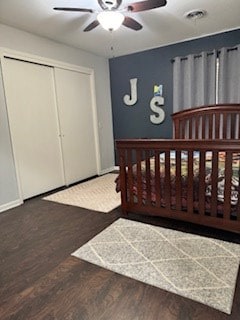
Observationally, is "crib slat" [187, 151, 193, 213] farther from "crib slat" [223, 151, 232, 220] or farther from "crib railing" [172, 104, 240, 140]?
"crib railing" [172, 104, 240, 140]

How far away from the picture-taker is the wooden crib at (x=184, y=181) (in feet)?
6.84

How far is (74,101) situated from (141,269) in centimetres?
314

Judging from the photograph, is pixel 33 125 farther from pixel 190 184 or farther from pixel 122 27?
pixel 190 184

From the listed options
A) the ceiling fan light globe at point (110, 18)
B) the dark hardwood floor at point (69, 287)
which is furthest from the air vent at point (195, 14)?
the dark hardwood floor at point (69, 287)

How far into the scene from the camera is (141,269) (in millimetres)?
1761

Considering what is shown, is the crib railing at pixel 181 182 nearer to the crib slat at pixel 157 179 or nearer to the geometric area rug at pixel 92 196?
the crib slat at pixel 157 179

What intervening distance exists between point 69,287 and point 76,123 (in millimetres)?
3016

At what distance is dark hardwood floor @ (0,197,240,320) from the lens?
1.38 meters

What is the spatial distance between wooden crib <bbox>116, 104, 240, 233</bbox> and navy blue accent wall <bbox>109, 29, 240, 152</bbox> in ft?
5.68

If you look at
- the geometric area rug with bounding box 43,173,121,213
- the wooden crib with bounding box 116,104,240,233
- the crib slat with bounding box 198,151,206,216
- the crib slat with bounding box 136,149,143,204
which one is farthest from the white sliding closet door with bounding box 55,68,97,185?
the crib slat with bounding box 198,151,206,216

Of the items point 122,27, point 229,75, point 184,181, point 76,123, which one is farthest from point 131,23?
point 76,123

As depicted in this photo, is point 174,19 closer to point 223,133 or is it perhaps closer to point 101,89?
point 223,133

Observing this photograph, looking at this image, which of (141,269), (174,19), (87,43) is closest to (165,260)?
(141,269)

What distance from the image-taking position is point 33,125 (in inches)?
135
